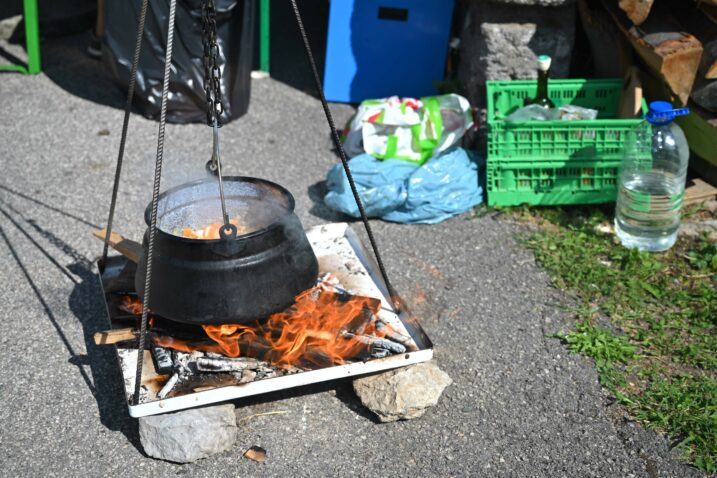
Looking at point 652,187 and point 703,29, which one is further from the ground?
point 703,29

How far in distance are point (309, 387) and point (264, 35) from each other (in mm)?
3968

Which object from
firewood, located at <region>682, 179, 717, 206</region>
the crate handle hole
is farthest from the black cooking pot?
the crate handle hole

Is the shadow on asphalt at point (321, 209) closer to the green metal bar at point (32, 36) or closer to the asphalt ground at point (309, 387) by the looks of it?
the asphalt ground at point (309, 387)

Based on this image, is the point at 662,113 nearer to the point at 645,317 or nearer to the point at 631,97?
the point at 631,97

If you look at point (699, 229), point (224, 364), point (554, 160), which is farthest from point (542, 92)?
point (224, 364)

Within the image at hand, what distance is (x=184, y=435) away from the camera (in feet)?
10.5

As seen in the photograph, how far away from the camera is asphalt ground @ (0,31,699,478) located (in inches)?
A: 130

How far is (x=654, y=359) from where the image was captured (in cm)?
385

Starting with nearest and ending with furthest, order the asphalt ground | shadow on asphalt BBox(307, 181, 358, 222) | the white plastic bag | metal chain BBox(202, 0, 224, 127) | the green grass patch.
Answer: metal chain BBox(202, 0, 224, 127), the asphalt ground, the green grass patch, shadow on asphalt BBox(307, 181, 358, 222), the white plastic bag

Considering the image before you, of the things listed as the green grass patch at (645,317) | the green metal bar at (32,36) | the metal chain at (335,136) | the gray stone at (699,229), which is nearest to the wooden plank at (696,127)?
the gray stone at (699,229)

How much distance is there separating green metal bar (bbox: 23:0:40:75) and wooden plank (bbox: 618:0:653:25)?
4612 mm

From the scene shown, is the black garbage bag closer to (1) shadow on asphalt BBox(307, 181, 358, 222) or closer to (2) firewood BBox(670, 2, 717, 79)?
(1) shadow on asphalt BBox(307, 181, 358, 222)

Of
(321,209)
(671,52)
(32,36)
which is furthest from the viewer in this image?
(32,36)

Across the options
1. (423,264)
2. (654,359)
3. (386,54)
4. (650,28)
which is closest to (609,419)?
(654,359)
